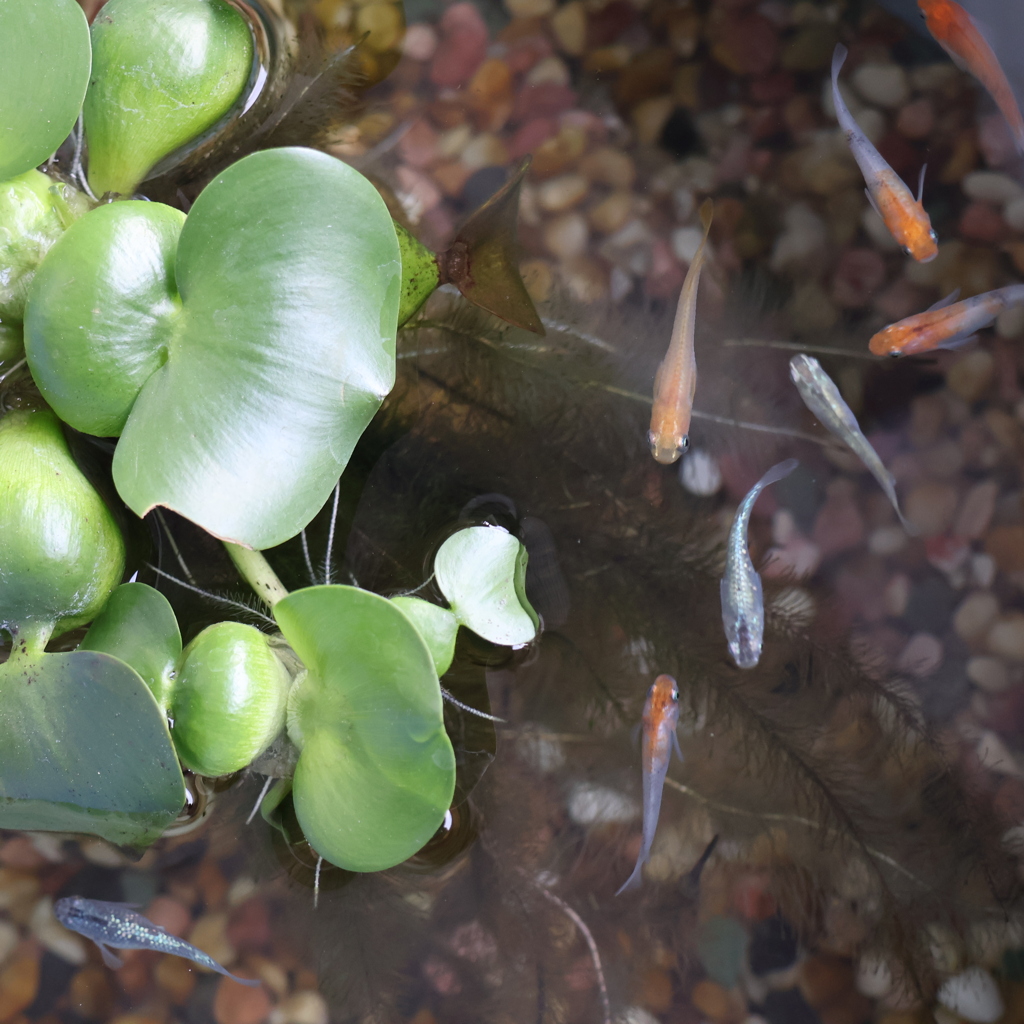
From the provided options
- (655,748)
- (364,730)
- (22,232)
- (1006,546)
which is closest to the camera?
(364,730)

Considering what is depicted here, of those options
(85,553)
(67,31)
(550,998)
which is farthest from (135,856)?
(67,31)

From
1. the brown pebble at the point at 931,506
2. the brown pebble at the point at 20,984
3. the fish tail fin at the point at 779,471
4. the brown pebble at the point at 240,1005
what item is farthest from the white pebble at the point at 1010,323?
the brown pebble at the point at 20,984

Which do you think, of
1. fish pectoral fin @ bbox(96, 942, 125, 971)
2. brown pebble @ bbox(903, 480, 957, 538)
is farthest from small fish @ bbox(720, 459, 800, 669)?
fish pectoral fin @ bbox(96, 942, 125, 971)

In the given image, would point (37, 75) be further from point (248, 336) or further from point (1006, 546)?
point (1006, 546)

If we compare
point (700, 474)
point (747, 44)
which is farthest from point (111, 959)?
point (747, 44)

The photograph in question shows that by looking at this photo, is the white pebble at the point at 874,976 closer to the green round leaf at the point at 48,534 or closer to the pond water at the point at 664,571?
the pond water at the point at 664,571

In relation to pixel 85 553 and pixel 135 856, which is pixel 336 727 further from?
pixel 135 856

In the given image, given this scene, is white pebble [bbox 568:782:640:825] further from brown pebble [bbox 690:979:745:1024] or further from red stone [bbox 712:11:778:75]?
red stone [bbox 712:11:778:75]

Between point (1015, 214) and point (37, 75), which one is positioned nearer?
point (37, 75)

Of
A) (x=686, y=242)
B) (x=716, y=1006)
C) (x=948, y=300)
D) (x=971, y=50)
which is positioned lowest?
(x=716, y=1006)
